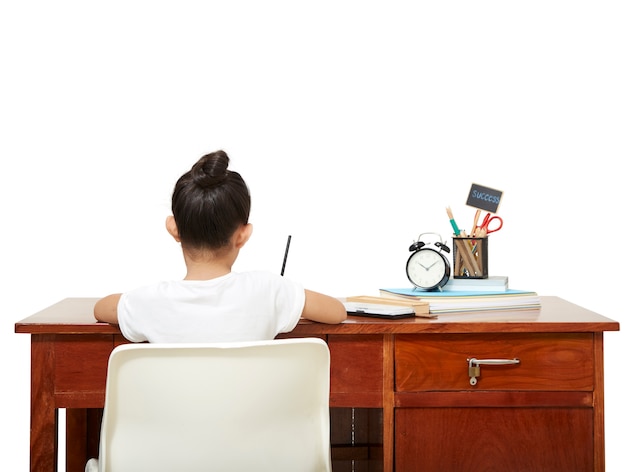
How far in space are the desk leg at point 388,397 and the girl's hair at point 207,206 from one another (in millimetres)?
542

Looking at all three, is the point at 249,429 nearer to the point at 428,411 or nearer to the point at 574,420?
the point at 428,411

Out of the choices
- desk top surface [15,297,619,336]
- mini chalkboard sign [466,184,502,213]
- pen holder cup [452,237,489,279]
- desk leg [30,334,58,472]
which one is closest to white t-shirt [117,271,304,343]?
desk top surface [15,297,619,336]

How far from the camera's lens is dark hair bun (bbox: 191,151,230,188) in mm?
2184

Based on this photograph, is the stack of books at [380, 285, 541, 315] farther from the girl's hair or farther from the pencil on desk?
the girl's hair

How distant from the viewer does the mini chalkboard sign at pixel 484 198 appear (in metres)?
2.92

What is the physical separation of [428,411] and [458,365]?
148 millimetres

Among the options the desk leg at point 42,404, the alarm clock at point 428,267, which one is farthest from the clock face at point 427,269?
the desk leg at point 42,404

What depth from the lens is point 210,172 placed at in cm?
219

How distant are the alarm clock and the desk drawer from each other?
0.40 metres

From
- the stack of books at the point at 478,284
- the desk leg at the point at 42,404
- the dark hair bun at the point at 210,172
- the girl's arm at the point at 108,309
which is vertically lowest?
the desk leg at the point at 42,404

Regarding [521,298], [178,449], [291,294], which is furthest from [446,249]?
[178,449]

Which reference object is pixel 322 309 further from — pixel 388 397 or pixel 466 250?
pixel 466 250

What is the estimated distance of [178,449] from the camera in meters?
1.91

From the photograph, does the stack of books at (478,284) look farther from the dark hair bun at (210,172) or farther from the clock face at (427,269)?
the dark hair bun at (210,172)
